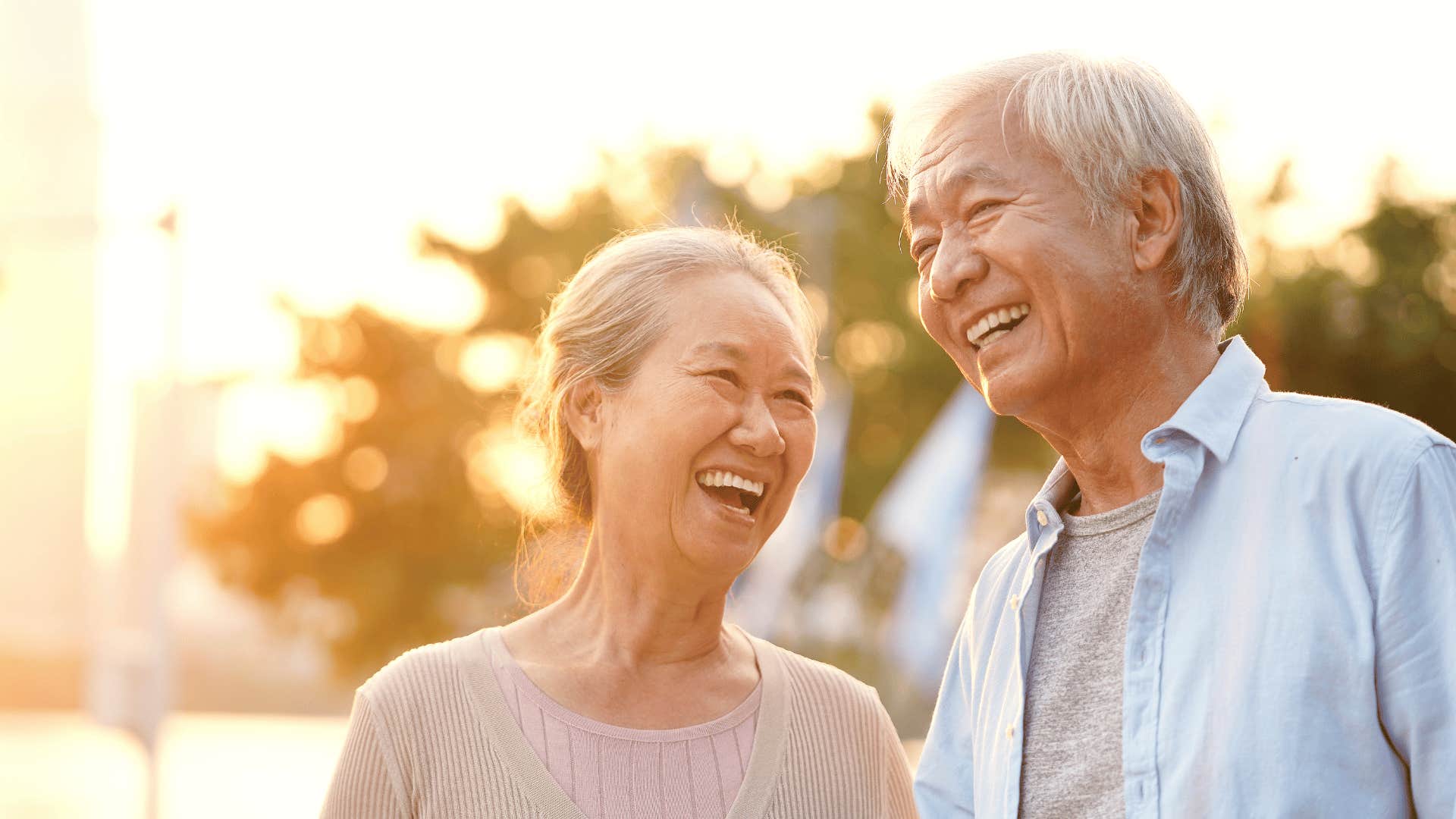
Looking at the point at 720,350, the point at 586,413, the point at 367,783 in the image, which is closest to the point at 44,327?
the point at 586,413

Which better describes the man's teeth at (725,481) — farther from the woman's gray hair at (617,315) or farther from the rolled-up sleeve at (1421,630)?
the rolled-up sleeve at (1421,630)

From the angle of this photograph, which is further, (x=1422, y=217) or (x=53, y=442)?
(x=1422, y=217)

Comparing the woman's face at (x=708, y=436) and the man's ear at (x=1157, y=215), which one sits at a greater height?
the man's ear at (x=1157, y=215)

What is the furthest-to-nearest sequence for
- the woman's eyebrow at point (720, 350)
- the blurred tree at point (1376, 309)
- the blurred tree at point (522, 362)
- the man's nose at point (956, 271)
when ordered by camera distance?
the blurred tree at point (522, 362)
the blurred tree at point (1376, 309)
the woman's eyebrow at point (720, 350)
the man's nose at point (956, 271)

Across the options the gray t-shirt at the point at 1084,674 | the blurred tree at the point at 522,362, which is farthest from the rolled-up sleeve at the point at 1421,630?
the blurred tree at the point at 522,362

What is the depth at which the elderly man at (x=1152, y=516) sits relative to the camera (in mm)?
2131

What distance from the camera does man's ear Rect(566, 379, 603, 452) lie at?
3.29 meters

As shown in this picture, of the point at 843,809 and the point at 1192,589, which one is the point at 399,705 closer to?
the point at 843,809

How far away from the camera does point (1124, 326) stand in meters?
2.58

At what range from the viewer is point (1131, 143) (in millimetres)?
2623

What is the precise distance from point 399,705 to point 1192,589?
163 cm

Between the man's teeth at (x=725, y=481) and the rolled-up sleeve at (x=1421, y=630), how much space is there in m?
1.36

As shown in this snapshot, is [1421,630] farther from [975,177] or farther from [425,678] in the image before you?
[425,678]

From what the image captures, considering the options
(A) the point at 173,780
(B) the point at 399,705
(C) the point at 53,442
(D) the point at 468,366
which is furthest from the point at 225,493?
(B) the point at 399,705
